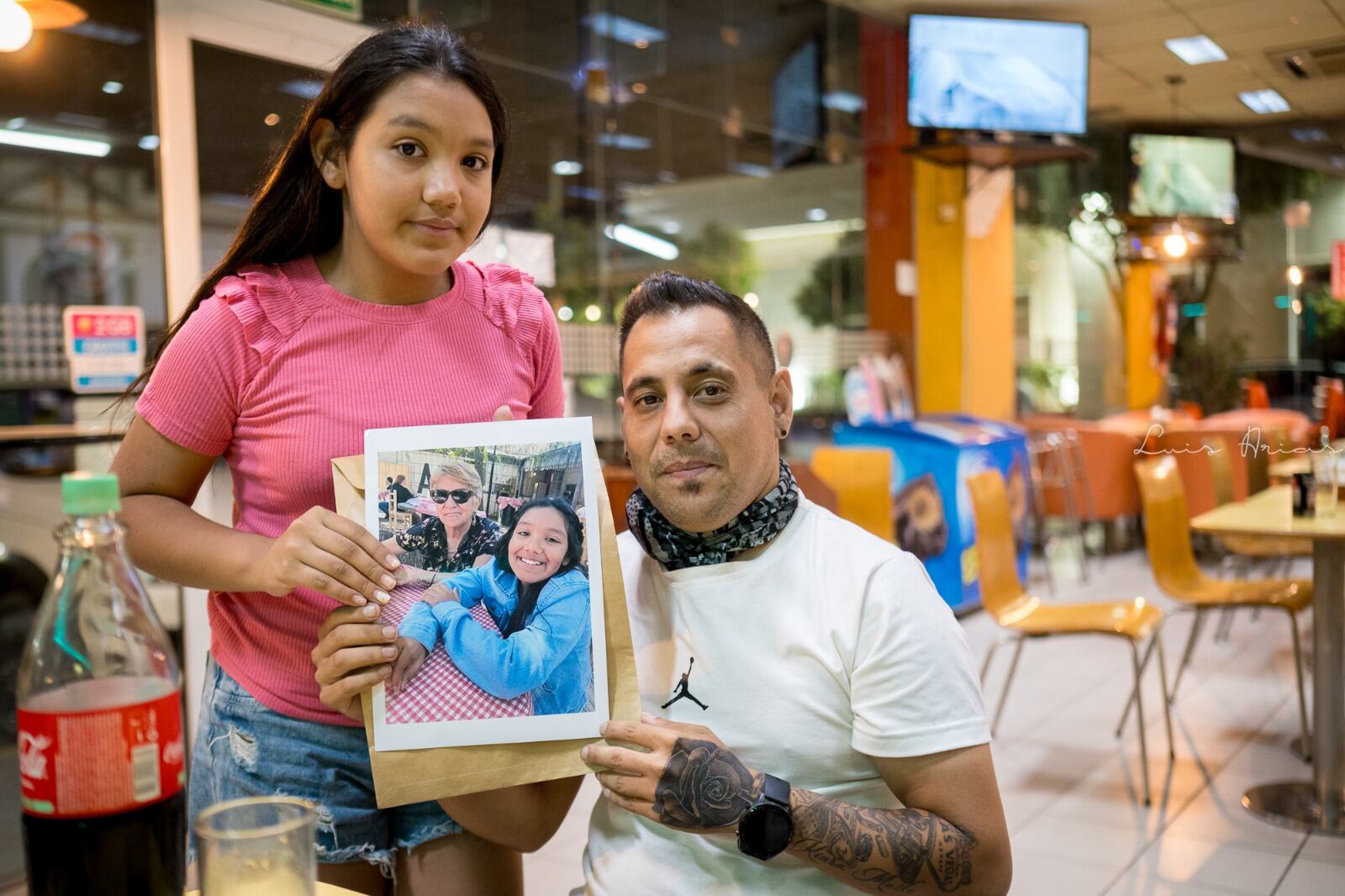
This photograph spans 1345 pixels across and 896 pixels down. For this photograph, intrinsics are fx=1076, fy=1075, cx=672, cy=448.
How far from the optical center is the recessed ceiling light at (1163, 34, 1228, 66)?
2.40 metres

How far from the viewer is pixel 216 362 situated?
120cm

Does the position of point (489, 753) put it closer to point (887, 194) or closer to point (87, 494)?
point (87, 494)

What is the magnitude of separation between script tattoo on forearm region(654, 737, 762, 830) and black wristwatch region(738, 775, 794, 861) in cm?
1

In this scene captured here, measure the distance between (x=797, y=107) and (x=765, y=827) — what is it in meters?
6.61

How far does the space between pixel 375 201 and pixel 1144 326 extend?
3.02 metres

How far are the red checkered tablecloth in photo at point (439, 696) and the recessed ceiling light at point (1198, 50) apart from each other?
218cm

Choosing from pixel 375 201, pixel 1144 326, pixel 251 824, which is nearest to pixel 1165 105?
pixel 1144 326

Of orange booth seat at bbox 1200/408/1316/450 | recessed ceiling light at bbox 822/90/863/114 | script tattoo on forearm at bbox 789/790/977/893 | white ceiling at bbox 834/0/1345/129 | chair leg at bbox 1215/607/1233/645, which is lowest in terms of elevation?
chair leg at bbox 1215/607/1233/645

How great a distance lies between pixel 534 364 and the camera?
1.43m


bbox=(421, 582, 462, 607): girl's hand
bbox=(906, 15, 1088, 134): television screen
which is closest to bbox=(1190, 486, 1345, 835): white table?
bbox=(906, 15, 1088, 134): television screen

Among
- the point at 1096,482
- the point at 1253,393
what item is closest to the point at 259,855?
the point at 1253,393

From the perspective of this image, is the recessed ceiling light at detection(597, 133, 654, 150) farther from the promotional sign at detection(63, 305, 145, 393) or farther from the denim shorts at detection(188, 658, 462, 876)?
the denim shorts at detection(188, 658, 462, 876)

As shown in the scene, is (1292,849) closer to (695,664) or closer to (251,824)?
(695,664)

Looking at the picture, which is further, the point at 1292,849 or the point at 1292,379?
the point at 1292,849
